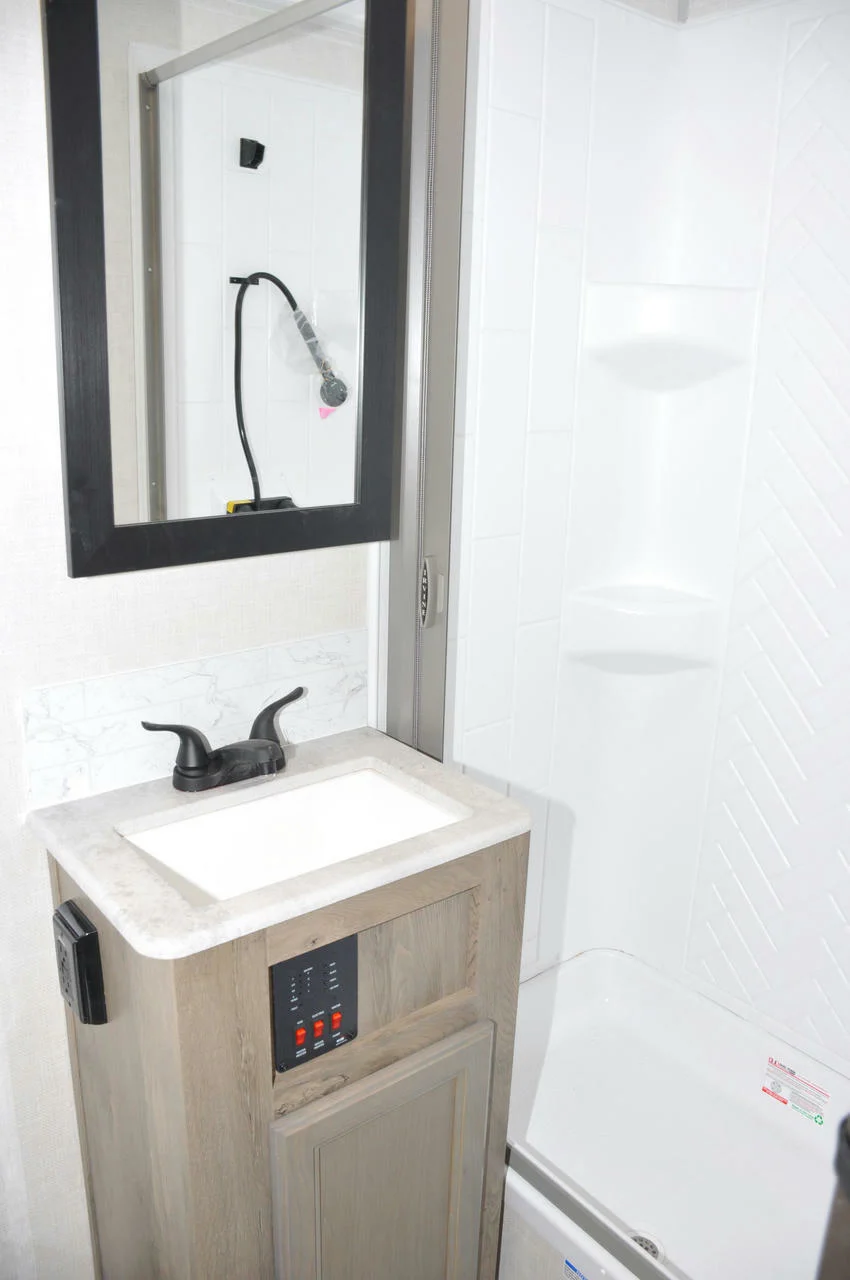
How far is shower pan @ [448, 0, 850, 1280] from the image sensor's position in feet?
5.47

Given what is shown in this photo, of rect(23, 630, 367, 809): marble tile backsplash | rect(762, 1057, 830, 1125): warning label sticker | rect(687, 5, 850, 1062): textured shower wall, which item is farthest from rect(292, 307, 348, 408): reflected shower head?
rect(762, 1057, 830, 1125): warning label sticker

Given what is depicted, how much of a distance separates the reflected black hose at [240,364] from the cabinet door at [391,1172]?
32.5 inches

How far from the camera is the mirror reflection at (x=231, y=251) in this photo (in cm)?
128

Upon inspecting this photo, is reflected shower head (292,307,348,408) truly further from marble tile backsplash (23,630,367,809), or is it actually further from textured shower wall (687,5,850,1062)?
textured shower wall (687,5,850,1062)

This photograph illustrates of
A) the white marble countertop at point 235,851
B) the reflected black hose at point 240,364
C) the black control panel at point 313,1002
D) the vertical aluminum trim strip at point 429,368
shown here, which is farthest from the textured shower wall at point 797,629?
the black control panel at point 313,1002

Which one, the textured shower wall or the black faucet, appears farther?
the textured shower wall

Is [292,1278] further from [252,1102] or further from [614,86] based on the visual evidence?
[614,86]

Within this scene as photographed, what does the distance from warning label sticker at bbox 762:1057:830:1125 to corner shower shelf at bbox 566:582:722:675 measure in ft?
2.58

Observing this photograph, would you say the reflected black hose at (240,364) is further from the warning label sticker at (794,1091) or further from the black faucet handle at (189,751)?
the warning label sticker at (794,1091)

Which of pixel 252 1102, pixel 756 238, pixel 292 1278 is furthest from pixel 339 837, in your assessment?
pixel 756 238

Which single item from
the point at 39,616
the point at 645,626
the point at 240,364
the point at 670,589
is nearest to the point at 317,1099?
the point at 39,616

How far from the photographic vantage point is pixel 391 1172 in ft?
4.39

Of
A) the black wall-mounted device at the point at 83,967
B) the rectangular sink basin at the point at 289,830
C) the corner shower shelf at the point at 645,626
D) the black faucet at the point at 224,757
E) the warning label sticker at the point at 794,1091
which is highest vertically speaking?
the corner shower shelf at the point at 645,626

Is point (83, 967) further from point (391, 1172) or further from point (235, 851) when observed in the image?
point (391, 1172)
